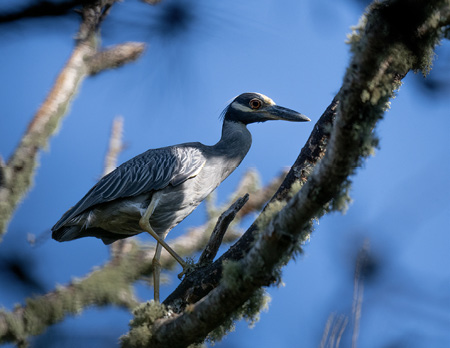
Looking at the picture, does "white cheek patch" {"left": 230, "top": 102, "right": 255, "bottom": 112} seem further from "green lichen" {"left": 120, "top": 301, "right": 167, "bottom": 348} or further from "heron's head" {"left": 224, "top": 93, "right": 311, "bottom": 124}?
"green lichen" {"left": 120, "top": 301, "right": 167, "bottom": 348}

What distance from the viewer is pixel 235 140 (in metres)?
5.73

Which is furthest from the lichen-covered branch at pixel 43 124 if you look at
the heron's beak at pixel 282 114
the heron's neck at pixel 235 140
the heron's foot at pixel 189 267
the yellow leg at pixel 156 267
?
the heron's beak at pixel 282 114

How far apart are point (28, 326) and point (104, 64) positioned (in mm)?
2031

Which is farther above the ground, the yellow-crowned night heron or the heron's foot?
the yellow-crowned night heron

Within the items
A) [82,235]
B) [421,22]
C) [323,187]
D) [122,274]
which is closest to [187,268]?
[122,274]

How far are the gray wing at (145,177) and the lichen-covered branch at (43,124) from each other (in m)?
0.70

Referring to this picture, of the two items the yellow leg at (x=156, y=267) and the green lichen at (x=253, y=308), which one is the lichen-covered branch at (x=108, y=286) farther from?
the green lichen at (x=253, y=308)

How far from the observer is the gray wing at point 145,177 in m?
5.14

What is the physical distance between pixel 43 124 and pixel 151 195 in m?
1.15

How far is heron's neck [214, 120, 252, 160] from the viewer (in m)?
5.63

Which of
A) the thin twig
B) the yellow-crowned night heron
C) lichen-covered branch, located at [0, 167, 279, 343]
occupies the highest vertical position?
the yellow-crowned night heron

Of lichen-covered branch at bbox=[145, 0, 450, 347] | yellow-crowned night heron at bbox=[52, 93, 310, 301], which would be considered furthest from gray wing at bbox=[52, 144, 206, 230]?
lichen-covered branch at bbox=[145, 0, 450, 347]

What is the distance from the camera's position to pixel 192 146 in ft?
18.3

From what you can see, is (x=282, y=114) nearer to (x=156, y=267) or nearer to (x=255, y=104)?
(x=255, y=104)
